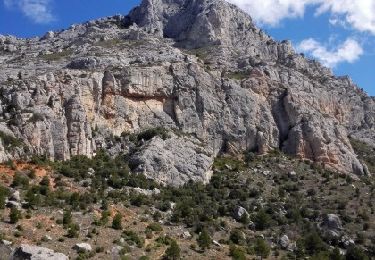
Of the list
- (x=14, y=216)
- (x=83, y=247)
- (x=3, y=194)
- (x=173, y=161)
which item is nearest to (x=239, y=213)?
(x=173, y=161)

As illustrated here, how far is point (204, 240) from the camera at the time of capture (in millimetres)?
56719

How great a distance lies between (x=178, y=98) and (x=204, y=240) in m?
38.8

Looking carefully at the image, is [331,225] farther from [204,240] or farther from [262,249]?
[204,240]

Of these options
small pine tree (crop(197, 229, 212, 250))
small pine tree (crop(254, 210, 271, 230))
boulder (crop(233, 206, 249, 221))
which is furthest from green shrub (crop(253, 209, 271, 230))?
small pine tree (crop(197, 229, 212, 250))

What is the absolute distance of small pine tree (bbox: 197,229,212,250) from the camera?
5628 cm

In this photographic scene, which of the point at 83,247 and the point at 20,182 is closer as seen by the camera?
the point at 83,247

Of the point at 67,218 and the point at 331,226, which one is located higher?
the point at 331,226

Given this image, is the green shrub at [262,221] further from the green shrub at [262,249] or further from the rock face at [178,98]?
the rock face at [178,98]

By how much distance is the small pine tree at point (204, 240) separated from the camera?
185 feet

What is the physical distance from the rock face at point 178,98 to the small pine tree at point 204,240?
18981 millimetres

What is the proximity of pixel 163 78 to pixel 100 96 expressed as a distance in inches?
470

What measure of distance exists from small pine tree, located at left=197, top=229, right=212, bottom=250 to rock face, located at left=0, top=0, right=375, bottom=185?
19.0m

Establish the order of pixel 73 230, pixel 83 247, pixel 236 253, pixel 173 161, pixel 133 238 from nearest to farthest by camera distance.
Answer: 1. pixel 83 247
2. pixel 73 230
3. pixel 133 238
4. pixel 236 253
5. pixel 173 161

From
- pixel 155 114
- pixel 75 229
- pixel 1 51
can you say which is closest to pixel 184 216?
pixel 75 229
